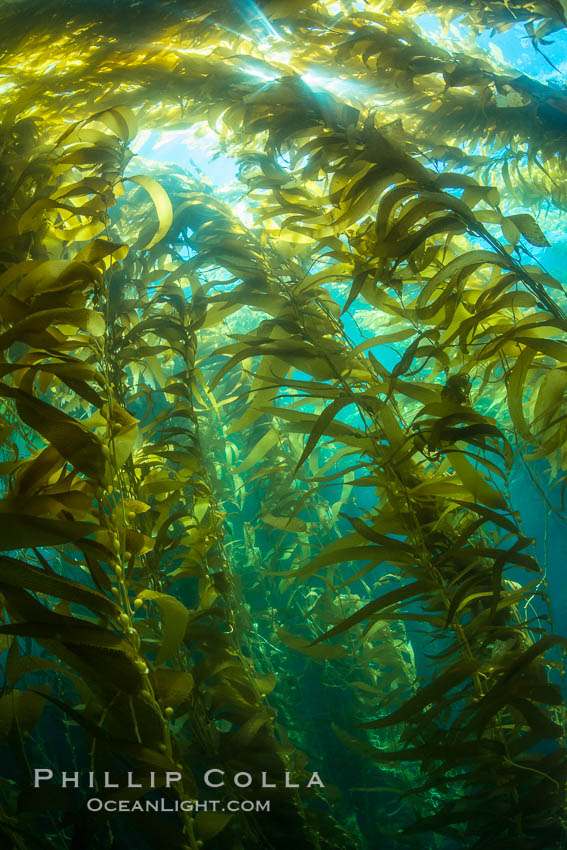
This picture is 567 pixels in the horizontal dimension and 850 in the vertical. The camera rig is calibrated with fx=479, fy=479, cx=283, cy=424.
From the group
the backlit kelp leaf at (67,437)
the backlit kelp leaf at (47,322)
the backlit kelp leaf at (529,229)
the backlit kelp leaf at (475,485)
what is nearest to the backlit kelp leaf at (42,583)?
the backlit kelp leaf at (67,437)

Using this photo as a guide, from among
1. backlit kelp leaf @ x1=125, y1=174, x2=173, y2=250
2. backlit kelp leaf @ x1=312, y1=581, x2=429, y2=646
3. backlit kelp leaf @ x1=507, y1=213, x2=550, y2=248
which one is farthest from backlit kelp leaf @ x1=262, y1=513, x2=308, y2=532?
backlit kelp leaf @ x1=507, y1=213, x2=550, y2=248

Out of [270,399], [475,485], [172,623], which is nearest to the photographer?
[172,623]

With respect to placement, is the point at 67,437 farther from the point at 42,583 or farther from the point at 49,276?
the point at 49,276

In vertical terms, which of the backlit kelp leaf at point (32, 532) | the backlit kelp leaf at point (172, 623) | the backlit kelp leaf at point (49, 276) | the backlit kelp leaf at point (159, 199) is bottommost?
the backlit kelp leaf at point (172, 623)

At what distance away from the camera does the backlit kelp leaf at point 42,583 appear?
572 mm

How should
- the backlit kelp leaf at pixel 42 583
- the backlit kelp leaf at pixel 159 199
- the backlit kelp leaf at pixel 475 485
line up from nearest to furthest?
the backlit kelp leaf at pixel 42 583 → the backlit kelp leaf at pixel 475 485 → the backlit kelp leaf at pixel 159 199

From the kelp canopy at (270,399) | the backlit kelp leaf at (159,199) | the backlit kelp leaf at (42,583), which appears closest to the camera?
the backlit kelp leaf at (42,583)

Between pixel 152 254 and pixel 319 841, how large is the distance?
161cm

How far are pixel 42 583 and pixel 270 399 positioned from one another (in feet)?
1.95

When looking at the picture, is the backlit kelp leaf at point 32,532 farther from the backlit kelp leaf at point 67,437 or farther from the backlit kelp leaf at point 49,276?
the backlit kelp leaf at point 49,276

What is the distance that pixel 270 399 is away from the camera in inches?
41.4

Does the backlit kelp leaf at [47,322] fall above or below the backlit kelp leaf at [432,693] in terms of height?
above

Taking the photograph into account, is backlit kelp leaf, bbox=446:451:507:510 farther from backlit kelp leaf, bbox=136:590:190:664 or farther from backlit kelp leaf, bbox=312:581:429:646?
backlit kelp leaf, bbox=136:590:190:664

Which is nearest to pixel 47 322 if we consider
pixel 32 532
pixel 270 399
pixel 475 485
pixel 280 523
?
pixel 32 532
